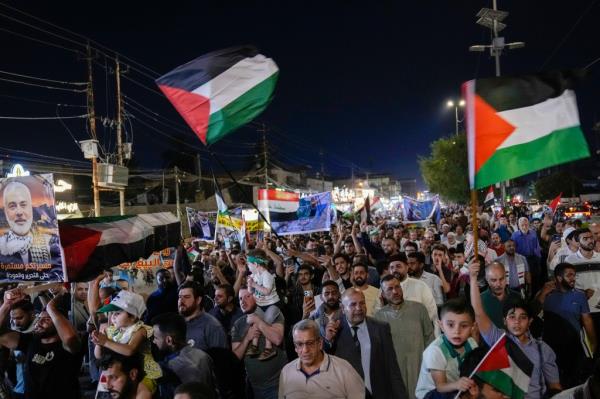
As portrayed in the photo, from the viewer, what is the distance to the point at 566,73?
4.39m

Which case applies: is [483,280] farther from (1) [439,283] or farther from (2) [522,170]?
(2) [522,170]

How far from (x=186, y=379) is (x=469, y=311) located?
2344 millimetres

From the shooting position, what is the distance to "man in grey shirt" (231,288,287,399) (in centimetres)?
461

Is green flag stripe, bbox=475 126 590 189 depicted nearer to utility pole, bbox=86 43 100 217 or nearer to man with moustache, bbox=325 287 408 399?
man with moustache, bbox=325 287 408 399

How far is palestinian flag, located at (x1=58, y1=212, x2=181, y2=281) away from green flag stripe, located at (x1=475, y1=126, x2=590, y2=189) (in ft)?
14.7

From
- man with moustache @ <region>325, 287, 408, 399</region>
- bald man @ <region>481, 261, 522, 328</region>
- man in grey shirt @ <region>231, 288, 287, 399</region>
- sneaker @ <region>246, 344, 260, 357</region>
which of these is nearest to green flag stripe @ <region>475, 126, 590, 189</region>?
bald man @ <region>481, 261, 522, 328</region>

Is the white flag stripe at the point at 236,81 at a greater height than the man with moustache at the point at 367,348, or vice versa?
the white flag stripe at the point at 236,81

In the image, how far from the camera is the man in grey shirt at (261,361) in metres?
4.61

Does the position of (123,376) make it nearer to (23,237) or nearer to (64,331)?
(64,331)

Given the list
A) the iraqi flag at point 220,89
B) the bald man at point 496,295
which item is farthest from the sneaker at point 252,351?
the iraqi flag at point 220,89

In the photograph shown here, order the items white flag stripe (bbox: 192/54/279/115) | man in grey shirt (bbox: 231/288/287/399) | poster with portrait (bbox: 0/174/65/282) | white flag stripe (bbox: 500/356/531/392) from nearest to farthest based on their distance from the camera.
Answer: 1. white flag stripe (bbox: 500/356/531/392)
2. man in grey shirt (bbox: 231/288/287/399)
3. poster with portrait (bbox: 0/174/65/282)
4. white flag stripe (bbox: 192/54/279/115)

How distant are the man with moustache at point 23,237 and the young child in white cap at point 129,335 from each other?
138 cm

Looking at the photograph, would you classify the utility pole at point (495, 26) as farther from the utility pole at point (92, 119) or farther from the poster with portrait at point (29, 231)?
the poster with portrait at point (29, 231)

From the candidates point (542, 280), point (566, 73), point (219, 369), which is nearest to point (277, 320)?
point (219, 369)
